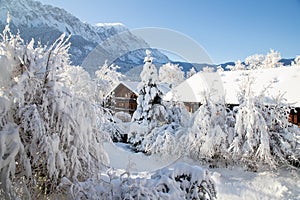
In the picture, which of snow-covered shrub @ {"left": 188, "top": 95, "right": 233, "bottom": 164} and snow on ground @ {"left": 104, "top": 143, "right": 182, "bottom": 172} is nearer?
snow-covered shrub @ {"left": 188, "top": 95, "right": 233, "bottom": 164}

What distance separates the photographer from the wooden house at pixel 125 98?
20422 millimetres

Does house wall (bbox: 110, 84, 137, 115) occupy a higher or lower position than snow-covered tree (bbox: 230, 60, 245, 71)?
lower

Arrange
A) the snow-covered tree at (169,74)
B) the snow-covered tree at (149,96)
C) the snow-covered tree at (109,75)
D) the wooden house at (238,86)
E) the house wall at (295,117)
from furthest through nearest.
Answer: the snow-covered tree at (169,74) → the snow-covered tree at (109,75) → the snow-covered tree at (149,96) → the wooden house at (238,86) → the house wall at (295,117)

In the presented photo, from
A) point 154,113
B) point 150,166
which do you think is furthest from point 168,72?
point 150,166

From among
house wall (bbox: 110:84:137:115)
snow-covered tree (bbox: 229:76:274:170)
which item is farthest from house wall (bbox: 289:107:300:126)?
house wall (bbox: 110:84:137:115)

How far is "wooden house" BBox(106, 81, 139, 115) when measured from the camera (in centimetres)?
2042

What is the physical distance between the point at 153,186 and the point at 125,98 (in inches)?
731

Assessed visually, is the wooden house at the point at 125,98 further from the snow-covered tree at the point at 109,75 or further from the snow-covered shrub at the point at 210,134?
the snow-covered shrub at the point at 210,134

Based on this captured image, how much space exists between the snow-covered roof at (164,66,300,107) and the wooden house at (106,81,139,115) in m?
5.06

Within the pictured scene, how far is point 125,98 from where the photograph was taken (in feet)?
68.9

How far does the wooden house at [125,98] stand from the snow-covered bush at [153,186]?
1694cm

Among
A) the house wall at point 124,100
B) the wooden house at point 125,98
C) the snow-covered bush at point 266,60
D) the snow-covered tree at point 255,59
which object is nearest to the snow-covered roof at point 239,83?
the wooden house at point 125,98

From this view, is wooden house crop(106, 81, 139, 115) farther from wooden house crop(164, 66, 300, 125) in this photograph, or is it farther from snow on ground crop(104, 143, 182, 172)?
snow on ground crop(104, 143, 182, 172)

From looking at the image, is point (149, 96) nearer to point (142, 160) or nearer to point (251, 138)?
point (142, 160)
